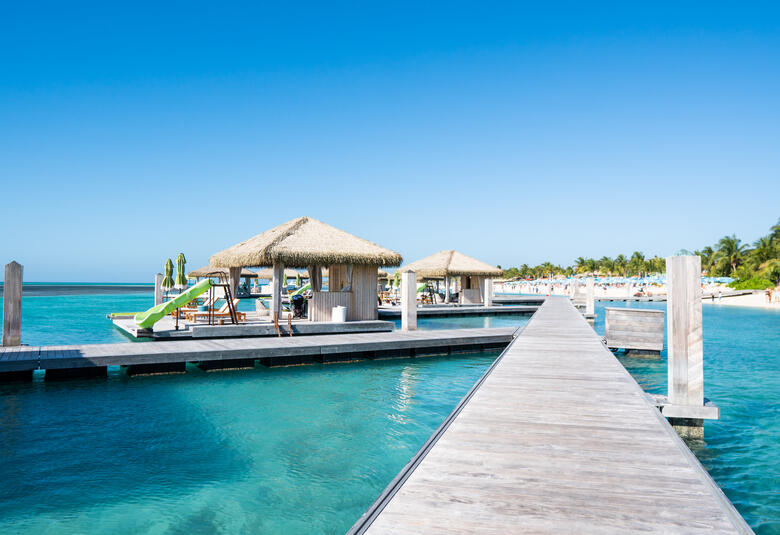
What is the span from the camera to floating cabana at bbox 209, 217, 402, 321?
13086mm

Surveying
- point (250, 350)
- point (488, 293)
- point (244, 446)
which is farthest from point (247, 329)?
point (488, 293)

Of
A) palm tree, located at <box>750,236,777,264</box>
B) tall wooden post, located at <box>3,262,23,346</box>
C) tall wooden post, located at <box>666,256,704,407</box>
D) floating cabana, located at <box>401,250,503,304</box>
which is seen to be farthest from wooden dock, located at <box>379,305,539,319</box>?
palm tree, located at <box>750,236,777,264</box>

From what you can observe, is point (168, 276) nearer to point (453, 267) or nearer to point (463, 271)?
point (453, 267)

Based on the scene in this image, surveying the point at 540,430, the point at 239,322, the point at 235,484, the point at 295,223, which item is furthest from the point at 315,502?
the point at 295,223

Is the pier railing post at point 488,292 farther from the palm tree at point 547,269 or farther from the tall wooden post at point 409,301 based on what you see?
the palm tree at point 547,269

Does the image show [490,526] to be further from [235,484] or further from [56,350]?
[56,350]

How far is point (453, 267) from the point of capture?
25.2 meters

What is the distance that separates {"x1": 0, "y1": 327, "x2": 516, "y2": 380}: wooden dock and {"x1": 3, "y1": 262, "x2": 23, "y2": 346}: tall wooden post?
0.39m

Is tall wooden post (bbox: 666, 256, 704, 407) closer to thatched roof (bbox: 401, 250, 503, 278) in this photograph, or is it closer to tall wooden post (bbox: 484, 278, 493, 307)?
thatched roof (bbox: 401, 250, 503, 278)

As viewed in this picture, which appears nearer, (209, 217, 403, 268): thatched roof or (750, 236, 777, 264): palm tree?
(209, 217, 403, 268): thatched roof

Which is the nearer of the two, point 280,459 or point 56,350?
point 280,459

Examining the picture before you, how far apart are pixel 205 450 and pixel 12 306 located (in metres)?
6.20

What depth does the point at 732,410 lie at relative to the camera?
7.21 meters

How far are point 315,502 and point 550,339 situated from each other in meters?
5.49
